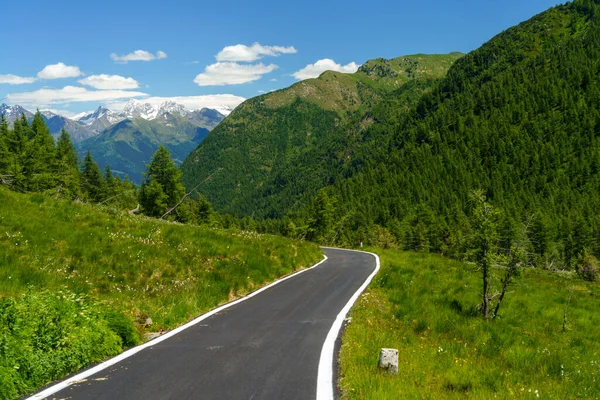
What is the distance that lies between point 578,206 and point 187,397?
17207 cm

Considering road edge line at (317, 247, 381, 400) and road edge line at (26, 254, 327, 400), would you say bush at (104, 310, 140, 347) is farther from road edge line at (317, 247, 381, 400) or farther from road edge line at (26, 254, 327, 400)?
road edge line at (317, 247, 381, 400)

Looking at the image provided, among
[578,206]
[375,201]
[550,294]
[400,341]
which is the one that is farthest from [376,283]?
[375,201]

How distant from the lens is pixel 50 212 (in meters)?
14.6

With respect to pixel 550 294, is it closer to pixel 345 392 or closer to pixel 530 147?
pixel 345 392

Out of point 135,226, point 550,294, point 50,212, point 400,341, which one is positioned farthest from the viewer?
point 550,294

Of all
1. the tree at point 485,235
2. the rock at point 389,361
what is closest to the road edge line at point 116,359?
the rock at point 389,361

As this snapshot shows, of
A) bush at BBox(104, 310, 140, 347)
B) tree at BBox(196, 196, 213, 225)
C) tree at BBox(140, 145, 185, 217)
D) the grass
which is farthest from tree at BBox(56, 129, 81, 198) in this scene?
the grass

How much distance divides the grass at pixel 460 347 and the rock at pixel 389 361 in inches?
5.7

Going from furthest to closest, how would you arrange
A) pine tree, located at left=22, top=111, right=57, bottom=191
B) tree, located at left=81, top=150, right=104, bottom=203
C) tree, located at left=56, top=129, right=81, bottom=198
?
tree, located at left=81, top=150, right=104, bottom=203, tree, located at left=56, top=129, right=81, bottom=198, pine tree, located at left=22, top=111, right=57, bottom=191

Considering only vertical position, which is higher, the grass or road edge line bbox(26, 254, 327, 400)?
road edge line bbox(26, 254, 327, 400)

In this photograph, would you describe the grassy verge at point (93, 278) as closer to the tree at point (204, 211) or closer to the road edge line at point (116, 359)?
the road edge line at point (116, 359)

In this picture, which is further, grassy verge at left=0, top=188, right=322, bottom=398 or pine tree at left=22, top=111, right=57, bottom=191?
pine tree at left=22, top=111, right=57, bottom=191

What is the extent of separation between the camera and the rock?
645cm

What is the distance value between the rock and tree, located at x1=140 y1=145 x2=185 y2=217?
5285cm
